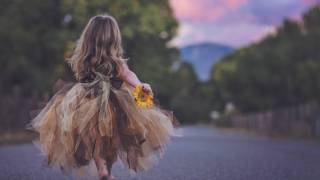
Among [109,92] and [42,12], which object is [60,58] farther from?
[109,92]

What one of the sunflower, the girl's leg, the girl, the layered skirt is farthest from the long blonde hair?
the girl's leg

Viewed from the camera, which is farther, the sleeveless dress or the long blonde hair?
the long blonde hair

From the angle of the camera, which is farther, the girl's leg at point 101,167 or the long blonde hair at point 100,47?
the long blonde hair at point 100,47

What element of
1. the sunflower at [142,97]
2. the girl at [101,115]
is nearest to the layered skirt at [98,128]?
the girl at [101,115]

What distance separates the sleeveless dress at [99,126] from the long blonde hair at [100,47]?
7cm

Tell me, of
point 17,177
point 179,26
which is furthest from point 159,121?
point 179,26

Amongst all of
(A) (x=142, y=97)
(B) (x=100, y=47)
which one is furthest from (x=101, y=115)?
(B) (x=100, y=47)

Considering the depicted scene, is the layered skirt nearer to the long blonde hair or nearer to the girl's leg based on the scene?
the girl's leg

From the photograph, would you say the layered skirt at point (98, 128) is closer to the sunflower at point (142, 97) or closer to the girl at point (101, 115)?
the girl at point (101, 115)

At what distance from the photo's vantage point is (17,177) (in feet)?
32.0

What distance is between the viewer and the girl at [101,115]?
7.55 meters

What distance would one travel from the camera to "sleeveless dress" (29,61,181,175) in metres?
7.55

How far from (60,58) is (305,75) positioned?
16.3 meters

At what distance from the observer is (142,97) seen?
7.57 metres
